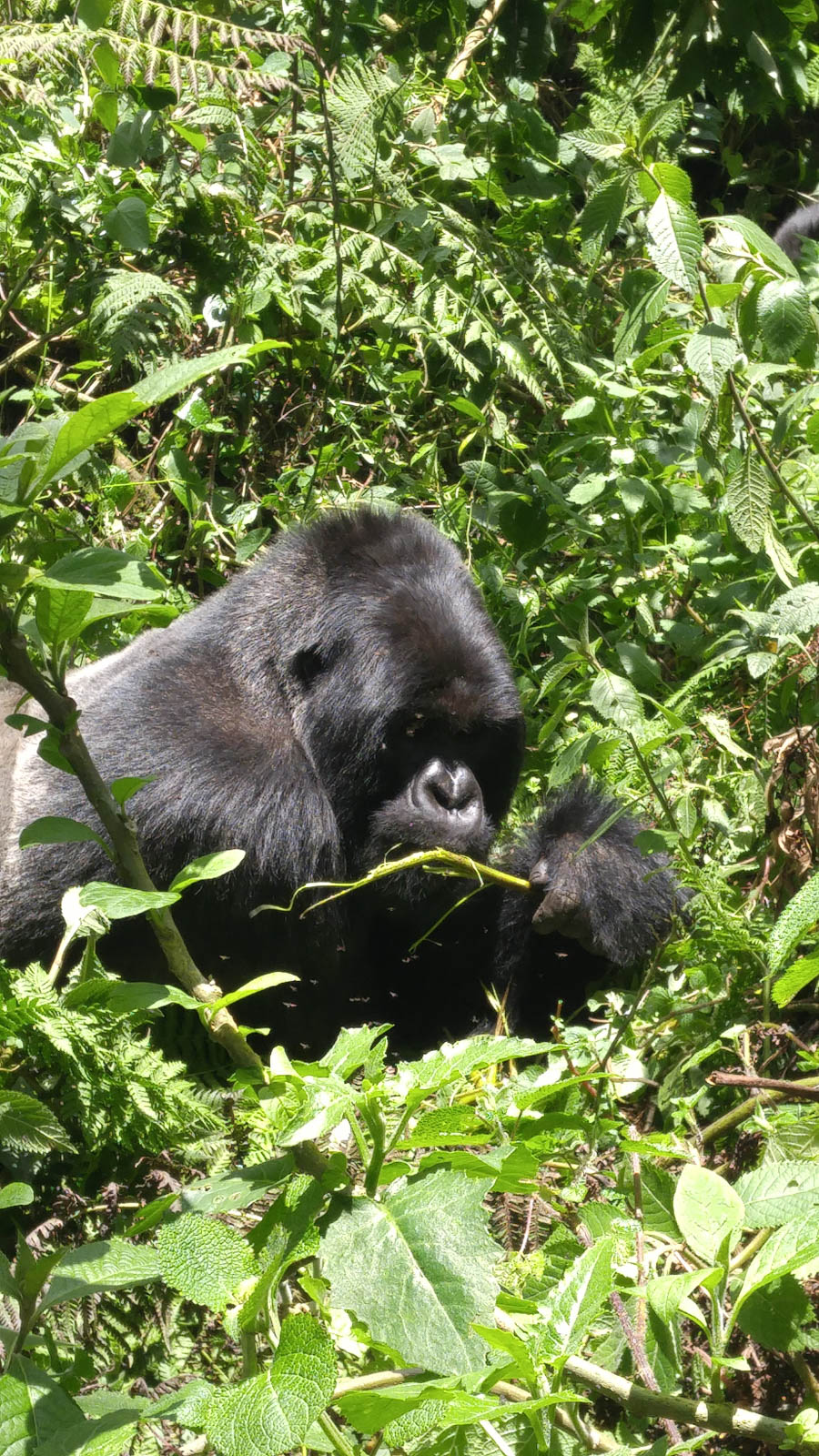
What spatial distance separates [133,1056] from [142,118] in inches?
120

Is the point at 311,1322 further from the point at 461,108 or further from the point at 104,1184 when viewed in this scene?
the point at 461,108

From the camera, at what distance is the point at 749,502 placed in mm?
2480

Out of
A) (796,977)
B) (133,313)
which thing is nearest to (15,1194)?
(796,977)

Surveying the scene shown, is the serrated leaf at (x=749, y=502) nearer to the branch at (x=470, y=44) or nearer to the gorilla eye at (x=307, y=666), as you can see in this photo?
the gorilla eye at (x=307, y=666)

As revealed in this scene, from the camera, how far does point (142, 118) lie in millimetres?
4086

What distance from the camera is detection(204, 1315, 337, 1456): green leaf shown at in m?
1.13

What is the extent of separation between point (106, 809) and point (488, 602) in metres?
2.61

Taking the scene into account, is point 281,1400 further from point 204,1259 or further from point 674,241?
point 674,241

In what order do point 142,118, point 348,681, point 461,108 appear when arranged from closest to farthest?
1. point 348,681
2. point 142,118
3. point 461,108

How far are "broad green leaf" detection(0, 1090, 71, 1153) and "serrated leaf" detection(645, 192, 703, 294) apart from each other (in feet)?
5.06

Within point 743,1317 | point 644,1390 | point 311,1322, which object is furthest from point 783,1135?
point 311,1322

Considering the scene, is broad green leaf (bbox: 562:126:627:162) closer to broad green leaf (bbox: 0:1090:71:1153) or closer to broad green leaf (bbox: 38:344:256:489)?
broad green leaf (bbox: 38:344:256:489)

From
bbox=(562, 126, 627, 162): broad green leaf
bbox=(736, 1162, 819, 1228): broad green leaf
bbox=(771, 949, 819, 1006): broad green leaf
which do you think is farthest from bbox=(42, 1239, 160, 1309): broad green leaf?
bbox=(562, 126, 627, 162): broad green leaf

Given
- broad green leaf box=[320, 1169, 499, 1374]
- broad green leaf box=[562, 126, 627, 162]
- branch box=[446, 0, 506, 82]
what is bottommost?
broad green leaf box=[320, 1169, 499, 1374]
